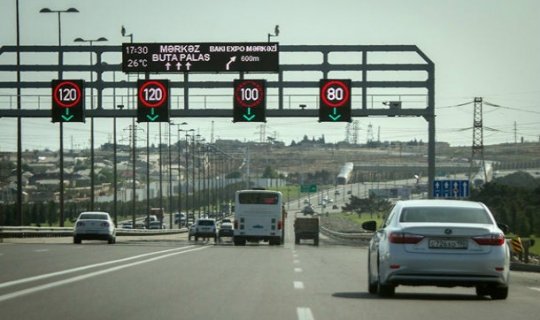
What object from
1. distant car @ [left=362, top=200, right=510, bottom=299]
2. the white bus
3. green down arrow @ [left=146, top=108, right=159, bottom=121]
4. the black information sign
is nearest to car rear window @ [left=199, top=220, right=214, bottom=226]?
the white bus

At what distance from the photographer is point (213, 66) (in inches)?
2137

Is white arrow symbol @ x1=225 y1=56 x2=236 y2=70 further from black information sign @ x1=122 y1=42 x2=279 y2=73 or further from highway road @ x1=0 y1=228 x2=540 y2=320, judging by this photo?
highway road @ x1=0 y1=228 x2=540 y2=320

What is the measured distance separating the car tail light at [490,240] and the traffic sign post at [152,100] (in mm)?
37443

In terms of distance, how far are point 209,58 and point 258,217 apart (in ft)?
46.4

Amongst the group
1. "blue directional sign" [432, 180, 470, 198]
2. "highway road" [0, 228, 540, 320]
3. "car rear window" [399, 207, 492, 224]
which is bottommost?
"highway road" [0, 228, 540, 320]

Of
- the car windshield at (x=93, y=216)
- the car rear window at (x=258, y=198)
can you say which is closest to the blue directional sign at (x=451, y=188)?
the car rear window at (x=258, y=198)

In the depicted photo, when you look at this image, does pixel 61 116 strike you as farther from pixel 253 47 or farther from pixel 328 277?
pixel 328 277

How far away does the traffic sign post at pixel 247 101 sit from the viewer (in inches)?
2167

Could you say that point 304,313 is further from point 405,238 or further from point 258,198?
point 258,198

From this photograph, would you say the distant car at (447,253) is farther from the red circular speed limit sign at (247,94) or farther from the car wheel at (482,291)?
the red circular speed limit sign at (247,94)

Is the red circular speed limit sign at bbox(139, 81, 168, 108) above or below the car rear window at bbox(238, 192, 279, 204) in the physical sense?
above

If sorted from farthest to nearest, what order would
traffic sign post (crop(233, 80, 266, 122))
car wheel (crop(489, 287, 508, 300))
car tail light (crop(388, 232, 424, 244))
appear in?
1. traffic sign post (crop(233, 80, 266, 122))
2. car wheel (crop(489, 287, 508, 300))
3. car tail light (crop(388, 232, 424, 244))

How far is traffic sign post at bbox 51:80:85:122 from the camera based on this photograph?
55.9m

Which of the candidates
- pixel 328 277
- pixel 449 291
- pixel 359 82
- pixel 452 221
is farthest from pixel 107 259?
pixel 359 82
